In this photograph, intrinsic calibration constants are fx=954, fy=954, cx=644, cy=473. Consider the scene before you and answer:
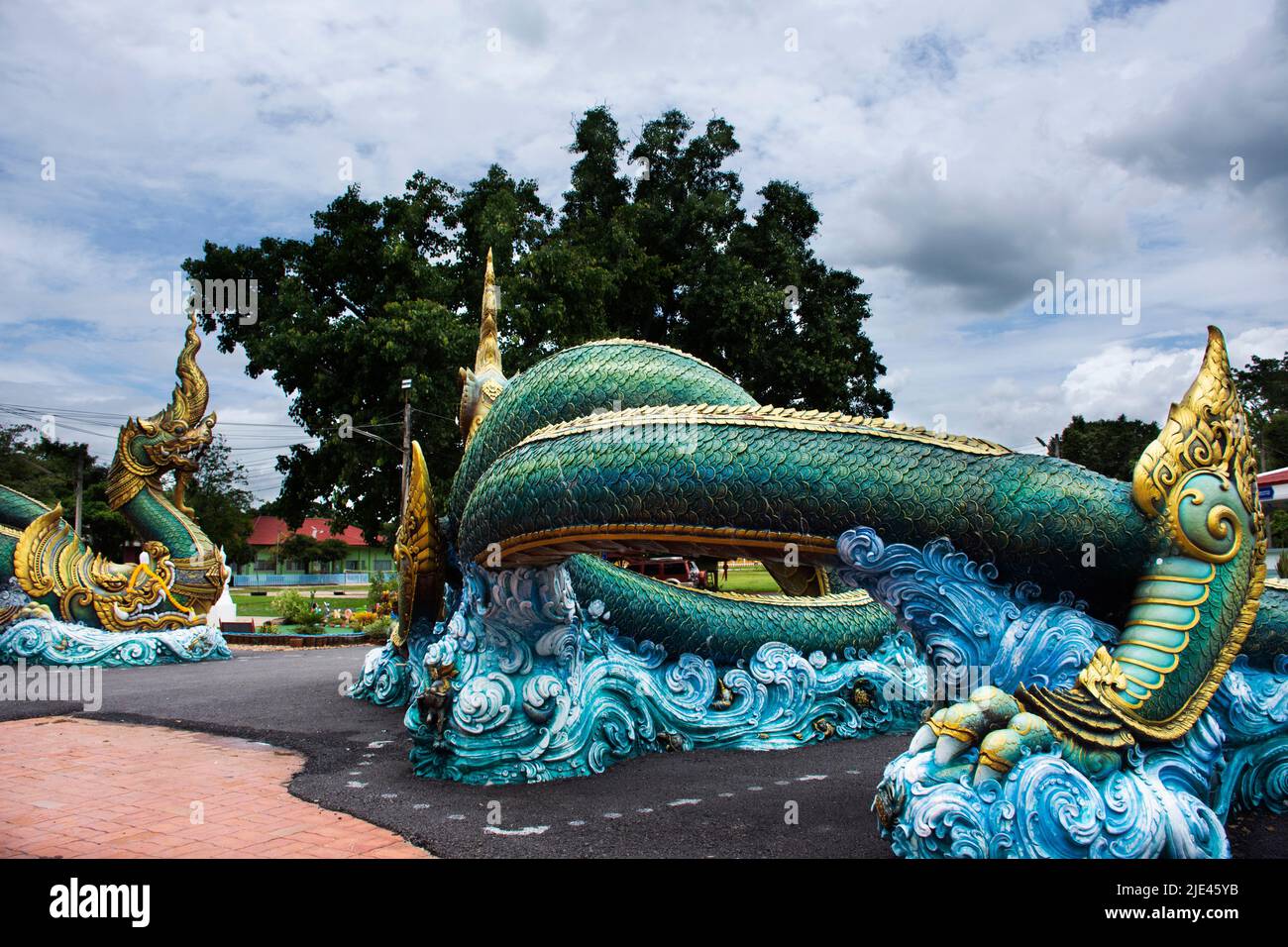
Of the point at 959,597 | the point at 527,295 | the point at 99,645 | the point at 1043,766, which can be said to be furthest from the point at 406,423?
the point at 1043,766

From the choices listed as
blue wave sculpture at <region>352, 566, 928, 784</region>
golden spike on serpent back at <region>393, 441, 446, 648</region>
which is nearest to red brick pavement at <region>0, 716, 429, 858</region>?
blue wave sculpture at <region>352, 566, 928, 784</region>

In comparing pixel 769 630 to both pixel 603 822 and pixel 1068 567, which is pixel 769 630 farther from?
pixel 1068 567

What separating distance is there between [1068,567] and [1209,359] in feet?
3.19

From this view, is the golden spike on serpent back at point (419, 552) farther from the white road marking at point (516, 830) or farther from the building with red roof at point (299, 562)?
the building with red roof at point (299, 562)

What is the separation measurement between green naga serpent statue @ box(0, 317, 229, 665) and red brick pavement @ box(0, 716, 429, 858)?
4877mm

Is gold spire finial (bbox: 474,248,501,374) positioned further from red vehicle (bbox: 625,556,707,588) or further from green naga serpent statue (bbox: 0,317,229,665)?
red vehicle (bbox: 625,556,707,588)

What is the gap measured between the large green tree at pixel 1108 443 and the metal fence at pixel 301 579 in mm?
27923

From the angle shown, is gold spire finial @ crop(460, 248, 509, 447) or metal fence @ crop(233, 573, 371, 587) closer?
gold spire finial @ crop(460, 248, 509, 447)

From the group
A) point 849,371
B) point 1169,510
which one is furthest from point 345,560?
point 1169,510

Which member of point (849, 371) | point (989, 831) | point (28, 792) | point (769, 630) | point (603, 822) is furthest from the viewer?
point (849, 371)

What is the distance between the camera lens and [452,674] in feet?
17.9

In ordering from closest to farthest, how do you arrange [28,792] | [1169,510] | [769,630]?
[1169,510], [28,792], [769,630]

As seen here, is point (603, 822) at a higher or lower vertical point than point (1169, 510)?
lower

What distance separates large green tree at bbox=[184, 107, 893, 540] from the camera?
15.7 meters
